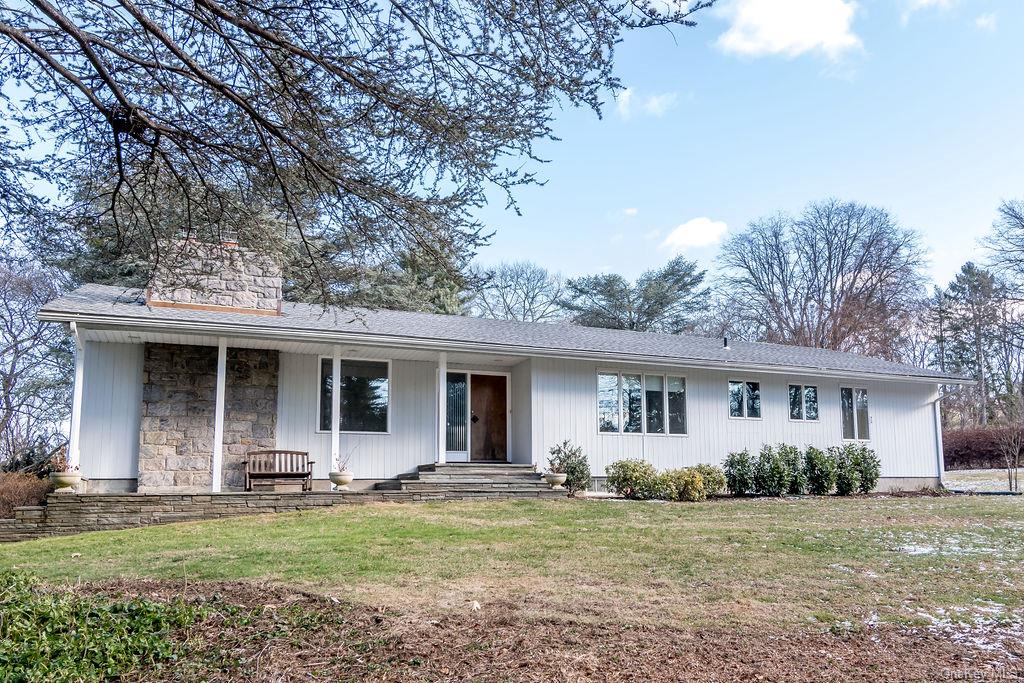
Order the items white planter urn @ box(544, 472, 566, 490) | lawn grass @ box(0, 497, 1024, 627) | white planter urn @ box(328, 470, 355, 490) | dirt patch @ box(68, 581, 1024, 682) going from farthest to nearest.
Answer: white planter urn @ box(544, 472, 566, 490)
white planter urn @ box(328, 470, 355, 490)
lawn grass @ box(0, 497, 1024, 627)
dirt patch @ box(68, 581, 1024, 682)

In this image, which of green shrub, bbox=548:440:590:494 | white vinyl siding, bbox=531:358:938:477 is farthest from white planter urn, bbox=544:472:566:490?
white vinyl siding, bbox=531:358:938:477

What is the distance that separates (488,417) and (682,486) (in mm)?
4031

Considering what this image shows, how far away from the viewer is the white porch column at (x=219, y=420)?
1168 centimetres

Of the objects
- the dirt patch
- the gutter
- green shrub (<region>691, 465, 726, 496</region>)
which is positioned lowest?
the dirt patch

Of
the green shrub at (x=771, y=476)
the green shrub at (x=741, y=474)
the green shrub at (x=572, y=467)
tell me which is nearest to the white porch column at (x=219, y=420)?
the green shrub at (x=572, y=467)

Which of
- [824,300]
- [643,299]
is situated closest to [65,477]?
[643,299]

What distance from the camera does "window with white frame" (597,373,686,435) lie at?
15148 mm

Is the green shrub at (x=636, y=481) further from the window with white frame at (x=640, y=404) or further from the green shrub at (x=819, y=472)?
the green shrub at (x=819, y=472)

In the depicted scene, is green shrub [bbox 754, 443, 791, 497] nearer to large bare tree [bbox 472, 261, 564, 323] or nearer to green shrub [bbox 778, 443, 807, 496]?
green shrub [bbox 778, 443, 807, 496]

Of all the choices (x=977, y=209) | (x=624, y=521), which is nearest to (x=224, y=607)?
(x=624, y=521)

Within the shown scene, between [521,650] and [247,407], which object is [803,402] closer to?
[247,407]

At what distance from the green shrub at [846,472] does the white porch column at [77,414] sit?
550 inches

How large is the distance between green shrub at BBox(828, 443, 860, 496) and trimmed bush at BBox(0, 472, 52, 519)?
47.3 ft

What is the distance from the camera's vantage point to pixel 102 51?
5.32 meters
